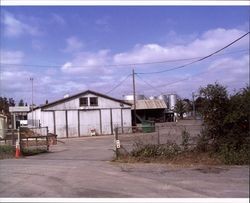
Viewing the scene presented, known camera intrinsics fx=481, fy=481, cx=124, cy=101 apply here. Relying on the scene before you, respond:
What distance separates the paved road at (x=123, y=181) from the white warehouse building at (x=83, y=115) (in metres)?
38.9

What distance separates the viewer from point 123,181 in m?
13.3

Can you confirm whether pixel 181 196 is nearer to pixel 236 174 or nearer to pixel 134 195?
pixel 134 195

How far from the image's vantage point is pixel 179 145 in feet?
65.9

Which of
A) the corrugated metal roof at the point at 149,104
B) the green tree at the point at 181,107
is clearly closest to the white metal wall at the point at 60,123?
the corrugated metal roof at the point at 149,104

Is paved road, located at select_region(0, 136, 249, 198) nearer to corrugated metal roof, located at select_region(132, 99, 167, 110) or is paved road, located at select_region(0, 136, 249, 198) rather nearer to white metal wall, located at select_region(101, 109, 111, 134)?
white metal wall, located at select_region(101, 109, 111, 134)

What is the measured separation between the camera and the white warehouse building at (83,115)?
5688 centimetres

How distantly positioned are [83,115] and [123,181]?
45.1m

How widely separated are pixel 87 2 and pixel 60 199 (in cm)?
424

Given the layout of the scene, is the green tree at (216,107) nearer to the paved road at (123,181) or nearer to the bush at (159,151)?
the bush at (159,151)

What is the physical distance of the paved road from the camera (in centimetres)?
1113

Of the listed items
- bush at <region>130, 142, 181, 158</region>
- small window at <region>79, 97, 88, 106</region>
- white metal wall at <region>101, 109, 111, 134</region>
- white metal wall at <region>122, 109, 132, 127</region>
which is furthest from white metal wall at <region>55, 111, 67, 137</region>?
bush at <region>130, 142, 181, 158</region>

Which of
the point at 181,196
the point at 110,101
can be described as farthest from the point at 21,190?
the point at 110,101

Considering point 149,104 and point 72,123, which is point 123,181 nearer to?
point 72,123

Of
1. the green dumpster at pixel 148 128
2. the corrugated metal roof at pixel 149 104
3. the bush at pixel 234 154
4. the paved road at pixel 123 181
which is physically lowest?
the paved road at pixel 123 181
